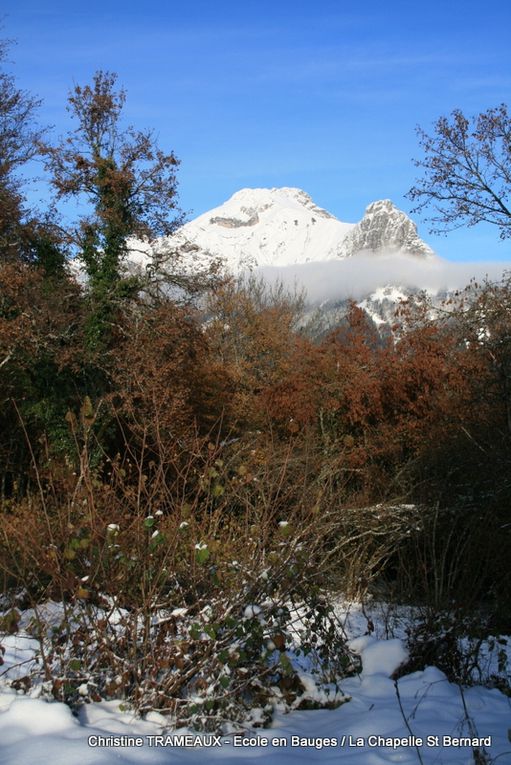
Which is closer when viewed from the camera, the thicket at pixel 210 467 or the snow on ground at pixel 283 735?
the snow on ground at pixel 283 735

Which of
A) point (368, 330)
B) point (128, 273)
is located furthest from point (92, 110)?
point (368, 330)

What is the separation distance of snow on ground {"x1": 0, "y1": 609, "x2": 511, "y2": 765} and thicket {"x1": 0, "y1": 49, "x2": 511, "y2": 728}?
18cm

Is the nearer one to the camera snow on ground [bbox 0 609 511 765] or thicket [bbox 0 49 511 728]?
snow on ground [bbox 0 609 511 765]

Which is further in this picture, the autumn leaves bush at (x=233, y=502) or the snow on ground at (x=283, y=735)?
the autumn leaves bush at (x=233, y=502)

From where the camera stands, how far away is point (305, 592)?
4727 mm

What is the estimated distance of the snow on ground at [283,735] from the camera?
11.3ft

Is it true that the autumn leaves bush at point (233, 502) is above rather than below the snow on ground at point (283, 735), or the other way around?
above

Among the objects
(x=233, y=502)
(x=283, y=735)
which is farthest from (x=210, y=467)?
(x=283, y=735)

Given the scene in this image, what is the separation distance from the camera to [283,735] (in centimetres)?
398

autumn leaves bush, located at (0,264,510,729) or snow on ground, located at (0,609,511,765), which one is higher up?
autumn leaves bush, located at (0,264,510,729)

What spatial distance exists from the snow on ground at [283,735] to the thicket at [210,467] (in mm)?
185

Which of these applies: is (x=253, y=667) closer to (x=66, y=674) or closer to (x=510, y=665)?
(x=66, y=674)

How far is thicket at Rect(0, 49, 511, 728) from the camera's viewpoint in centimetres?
431

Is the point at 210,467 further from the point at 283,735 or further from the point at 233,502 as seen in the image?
the point at 283,735
